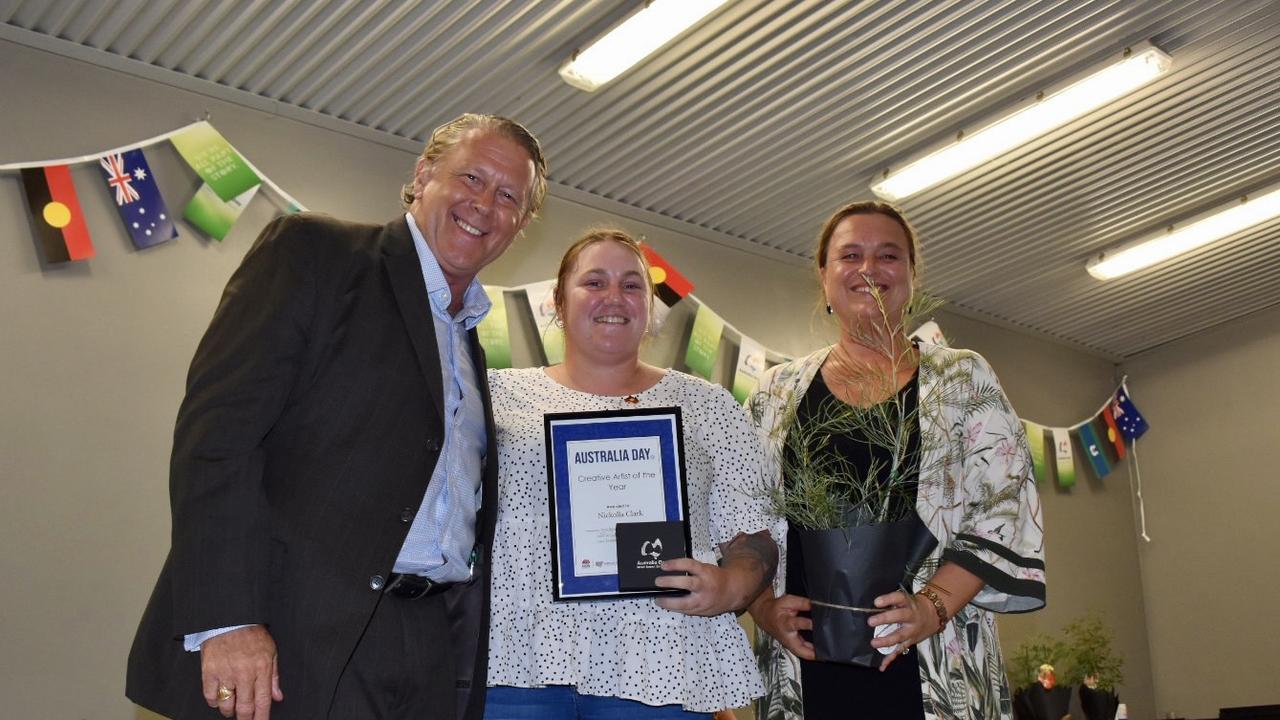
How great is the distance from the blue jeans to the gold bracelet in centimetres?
47

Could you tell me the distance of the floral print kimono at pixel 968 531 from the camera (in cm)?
202

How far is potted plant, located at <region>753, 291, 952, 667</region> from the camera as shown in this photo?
69.5 inches

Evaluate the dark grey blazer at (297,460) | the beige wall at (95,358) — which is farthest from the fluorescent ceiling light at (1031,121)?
the dark grey blazer at (297,460)

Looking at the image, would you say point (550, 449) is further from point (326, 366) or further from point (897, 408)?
point (897, 408)

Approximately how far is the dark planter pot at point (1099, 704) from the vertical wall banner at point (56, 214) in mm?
5800

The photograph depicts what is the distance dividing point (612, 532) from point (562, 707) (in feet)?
1.01

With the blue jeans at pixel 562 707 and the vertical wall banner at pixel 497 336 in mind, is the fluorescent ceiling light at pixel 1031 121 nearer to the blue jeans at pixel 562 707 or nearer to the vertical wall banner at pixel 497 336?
the vertical wall banner at pixel 497 336

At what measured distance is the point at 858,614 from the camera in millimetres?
1757

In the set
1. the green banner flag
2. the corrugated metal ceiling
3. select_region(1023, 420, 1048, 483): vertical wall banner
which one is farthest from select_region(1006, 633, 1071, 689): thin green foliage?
the green banner flag

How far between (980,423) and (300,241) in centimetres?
128

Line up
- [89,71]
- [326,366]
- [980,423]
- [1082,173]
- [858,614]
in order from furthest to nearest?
1. [1082,173]
2. [89,71]
3. [980,423]
4. [858,614]
5. [326,366]

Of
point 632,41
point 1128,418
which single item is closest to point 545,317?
point 632,41

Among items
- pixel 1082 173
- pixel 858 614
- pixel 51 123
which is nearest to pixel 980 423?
pixel 858 614

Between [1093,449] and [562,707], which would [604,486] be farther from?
[1093,449]
